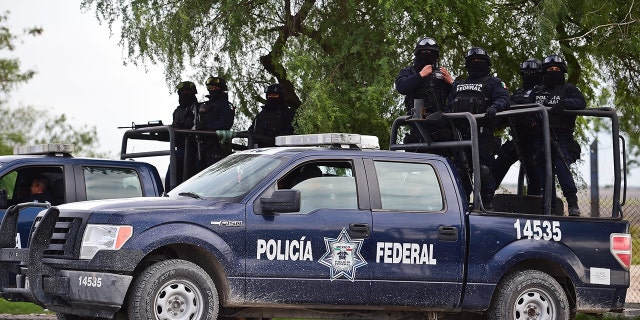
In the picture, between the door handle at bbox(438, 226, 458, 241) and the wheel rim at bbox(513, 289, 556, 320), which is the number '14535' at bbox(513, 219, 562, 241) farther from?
the door handle at bbox(438, 226, 458, 241)

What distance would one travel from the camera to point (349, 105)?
1524 centimetres

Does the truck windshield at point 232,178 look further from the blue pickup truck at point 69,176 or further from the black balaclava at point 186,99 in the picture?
the black balaclava at point 186,99

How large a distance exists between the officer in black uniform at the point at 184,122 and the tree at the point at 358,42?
0.76 meters

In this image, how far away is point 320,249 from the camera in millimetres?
9805

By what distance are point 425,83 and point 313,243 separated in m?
3.26

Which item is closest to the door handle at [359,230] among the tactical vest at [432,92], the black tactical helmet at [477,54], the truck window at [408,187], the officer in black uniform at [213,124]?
the truck window at [408,187]

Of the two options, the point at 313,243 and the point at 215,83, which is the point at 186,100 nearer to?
the point at 215,83

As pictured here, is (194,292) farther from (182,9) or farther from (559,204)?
(182,9)

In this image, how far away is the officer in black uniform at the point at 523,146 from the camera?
12.4 meters

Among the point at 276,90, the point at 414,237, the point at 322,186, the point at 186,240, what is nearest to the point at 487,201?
the point at 414,237

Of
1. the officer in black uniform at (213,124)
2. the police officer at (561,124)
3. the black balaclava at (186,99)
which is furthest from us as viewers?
the black balaclava at (186,99)

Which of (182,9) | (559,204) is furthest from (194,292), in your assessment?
(182,9)

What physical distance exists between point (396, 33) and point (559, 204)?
13.2 feet

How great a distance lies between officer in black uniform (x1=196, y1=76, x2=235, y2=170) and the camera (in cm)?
1506
